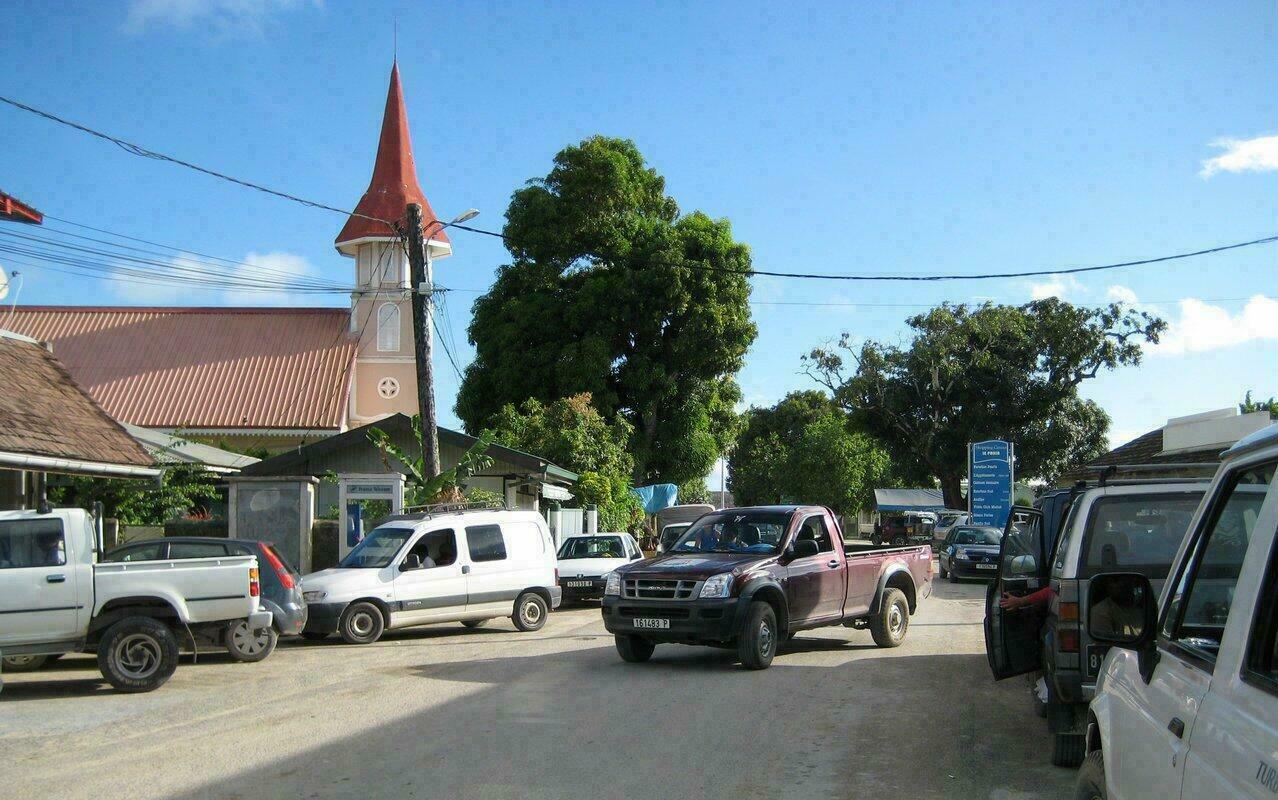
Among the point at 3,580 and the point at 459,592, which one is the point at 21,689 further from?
the point at 459,592

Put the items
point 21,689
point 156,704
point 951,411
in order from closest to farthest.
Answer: point 156,704, point 21,689, point 951,411

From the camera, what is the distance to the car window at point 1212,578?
11.5 feet

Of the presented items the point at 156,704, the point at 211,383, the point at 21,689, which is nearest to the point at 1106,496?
the point at 156,704

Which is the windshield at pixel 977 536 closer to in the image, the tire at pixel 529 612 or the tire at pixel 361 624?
the tire at pixel 529 612

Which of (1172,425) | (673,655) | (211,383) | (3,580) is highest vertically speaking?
(211,383)

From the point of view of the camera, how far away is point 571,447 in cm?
3375

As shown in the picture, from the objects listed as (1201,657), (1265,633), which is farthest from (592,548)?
(1265,633)

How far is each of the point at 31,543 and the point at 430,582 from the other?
21.2ft

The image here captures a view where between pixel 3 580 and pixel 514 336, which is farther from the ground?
pixel 514 336

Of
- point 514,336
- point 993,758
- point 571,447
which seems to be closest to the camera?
point 993,758

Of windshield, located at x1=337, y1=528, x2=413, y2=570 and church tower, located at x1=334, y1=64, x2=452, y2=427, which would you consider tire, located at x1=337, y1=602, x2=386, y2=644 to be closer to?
windshield, located at x1=337, y1=528, x2=413, y2=570

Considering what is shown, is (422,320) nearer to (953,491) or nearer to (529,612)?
(529,612)

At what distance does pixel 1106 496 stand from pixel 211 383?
41841mm

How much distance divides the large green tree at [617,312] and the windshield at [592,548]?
15873mm
